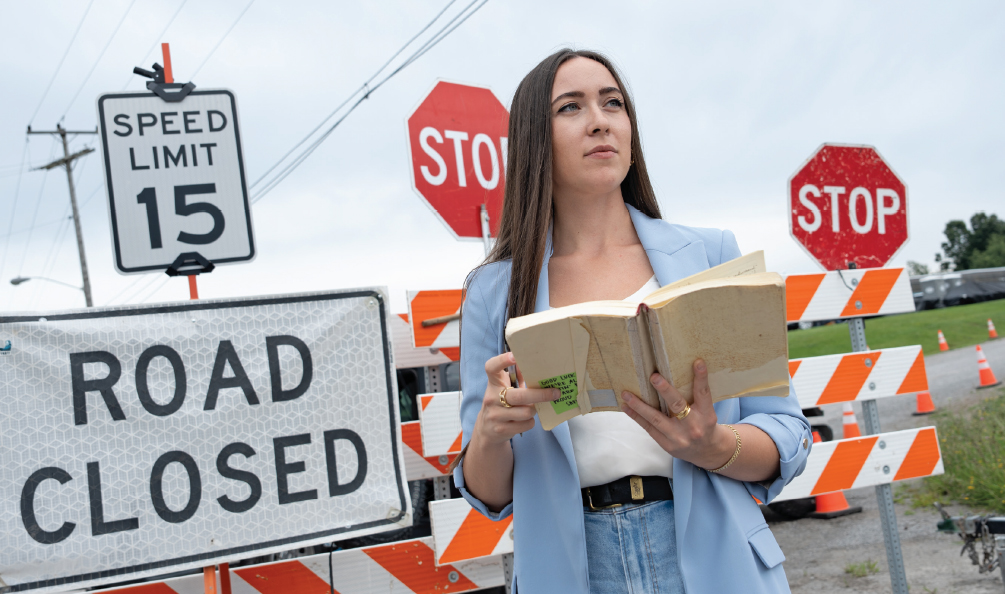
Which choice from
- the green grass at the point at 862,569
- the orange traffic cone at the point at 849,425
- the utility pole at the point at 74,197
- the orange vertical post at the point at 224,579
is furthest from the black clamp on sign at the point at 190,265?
the utility pole at the point at 74,197

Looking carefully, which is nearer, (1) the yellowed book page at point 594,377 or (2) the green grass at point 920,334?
(1) the yellowed book page at point 594,377

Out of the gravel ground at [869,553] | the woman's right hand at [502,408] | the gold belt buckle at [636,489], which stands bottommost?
the gravel ground at [869,553]

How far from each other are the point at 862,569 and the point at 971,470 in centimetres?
157

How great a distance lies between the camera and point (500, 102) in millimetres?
4590

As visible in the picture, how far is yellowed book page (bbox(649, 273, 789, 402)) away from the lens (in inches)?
42.9

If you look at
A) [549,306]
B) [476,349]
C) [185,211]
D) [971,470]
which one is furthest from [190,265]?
[971,470]

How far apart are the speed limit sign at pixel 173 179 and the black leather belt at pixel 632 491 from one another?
2612 mm

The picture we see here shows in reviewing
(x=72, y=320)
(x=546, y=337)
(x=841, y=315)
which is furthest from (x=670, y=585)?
(x=841, y=315)

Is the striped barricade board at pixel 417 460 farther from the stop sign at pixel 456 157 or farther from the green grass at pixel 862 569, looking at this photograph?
the green grass at pixel 862 569

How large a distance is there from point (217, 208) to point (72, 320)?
930mm

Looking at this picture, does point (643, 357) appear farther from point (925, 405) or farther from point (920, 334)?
point (920, 334)

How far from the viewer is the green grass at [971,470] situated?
16.3 ft

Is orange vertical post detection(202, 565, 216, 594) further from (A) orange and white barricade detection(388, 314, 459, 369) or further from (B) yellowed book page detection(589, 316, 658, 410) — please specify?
(B) yellowed book page detection(589, 316, 658, 410)

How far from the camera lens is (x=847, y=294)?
378 centimetres
